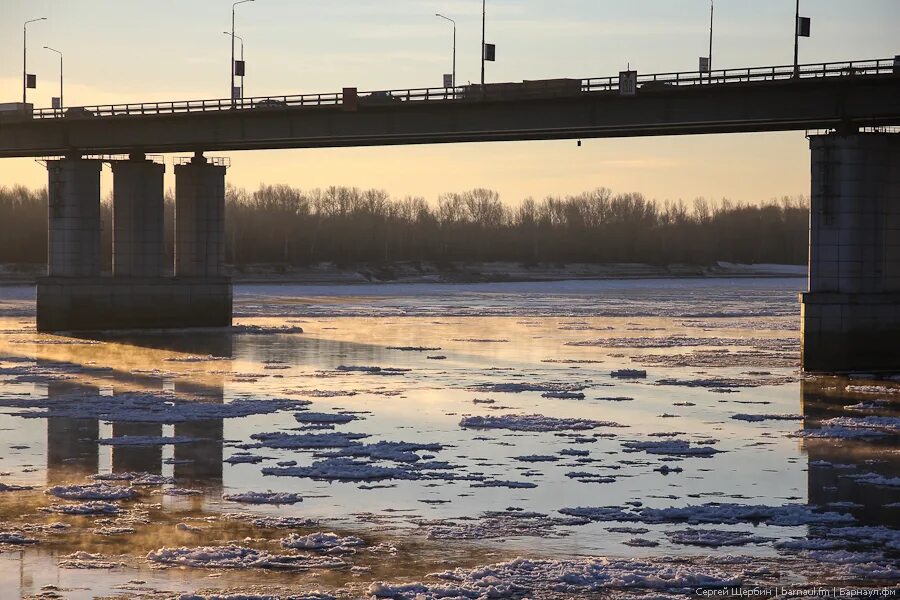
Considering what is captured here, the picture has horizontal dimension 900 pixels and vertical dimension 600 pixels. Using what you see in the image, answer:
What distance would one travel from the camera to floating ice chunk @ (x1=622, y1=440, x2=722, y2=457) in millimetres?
27344

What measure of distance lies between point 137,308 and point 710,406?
40.5 metres

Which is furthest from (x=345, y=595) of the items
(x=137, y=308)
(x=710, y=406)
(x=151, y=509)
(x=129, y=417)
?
(x=137, y=308)

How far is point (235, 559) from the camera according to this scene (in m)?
18.0

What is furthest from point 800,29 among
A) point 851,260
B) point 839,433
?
point 839,433

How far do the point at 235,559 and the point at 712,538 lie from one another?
6435mm

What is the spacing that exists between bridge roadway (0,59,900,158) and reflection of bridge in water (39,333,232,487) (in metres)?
21.3

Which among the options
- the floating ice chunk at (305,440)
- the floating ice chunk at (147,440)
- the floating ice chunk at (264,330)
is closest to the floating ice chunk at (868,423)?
the floating ice chunk at (305,440)

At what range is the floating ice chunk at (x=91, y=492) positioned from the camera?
876 inches

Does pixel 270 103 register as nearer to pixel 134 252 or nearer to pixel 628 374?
pixel 134 252

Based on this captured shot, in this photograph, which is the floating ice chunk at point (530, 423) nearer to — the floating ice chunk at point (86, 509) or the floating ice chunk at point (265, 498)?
the floating ice chunk at point (265, 498)

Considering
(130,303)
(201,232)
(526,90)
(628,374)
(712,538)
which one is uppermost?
(526,90)

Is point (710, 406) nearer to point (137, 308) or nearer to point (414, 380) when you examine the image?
point (414, 380)

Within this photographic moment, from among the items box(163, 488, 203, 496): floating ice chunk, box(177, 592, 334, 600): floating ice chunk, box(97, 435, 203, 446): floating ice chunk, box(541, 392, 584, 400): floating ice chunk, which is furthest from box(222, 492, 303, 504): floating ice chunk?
box(541, 392, 584, 400): floating ice chunk

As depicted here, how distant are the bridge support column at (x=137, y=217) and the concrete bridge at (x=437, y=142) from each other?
0.07 m
